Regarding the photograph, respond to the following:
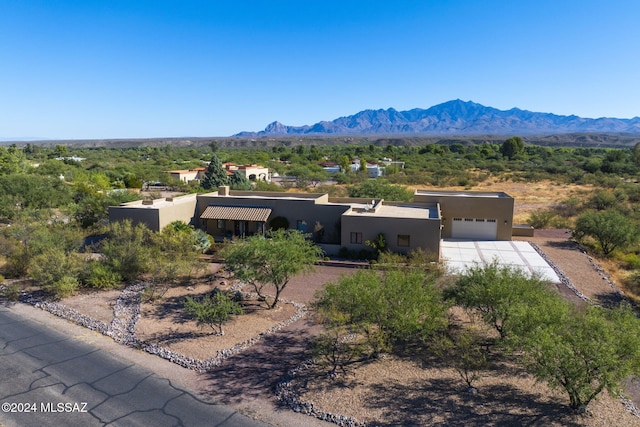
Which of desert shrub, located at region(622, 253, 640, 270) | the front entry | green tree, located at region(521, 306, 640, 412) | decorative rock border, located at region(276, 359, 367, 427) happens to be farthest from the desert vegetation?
the front entry

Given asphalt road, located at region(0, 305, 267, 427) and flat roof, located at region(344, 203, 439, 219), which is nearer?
asphalt road, located at region(0, 305, 267, 427)

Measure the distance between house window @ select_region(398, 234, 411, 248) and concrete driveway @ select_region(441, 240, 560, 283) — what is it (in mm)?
2595

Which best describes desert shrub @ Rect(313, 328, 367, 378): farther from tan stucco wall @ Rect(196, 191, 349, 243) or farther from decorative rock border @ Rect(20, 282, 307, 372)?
tan stucco wall @ Rect(196, 191, 349, 243)

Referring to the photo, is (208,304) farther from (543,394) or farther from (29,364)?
(543,394)

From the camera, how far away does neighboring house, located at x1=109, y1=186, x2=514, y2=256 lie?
25.5 metres

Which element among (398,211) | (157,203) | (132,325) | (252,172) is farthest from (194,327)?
(252,172)

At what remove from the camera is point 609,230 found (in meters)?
27.0

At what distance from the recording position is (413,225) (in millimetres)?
25125

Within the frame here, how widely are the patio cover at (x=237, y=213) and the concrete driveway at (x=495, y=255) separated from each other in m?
12.3

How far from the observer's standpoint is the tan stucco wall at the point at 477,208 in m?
30.7

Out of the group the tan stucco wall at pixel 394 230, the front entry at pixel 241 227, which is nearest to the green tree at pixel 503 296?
the tan stucco wall at pixel 394 230

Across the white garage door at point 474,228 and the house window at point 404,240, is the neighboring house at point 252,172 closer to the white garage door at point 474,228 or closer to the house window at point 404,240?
the white garage door at point 474,228

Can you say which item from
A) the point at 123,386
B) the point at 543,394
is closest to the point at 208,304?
the point at 123,386

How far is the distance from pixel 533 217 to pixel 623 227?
989 cm
